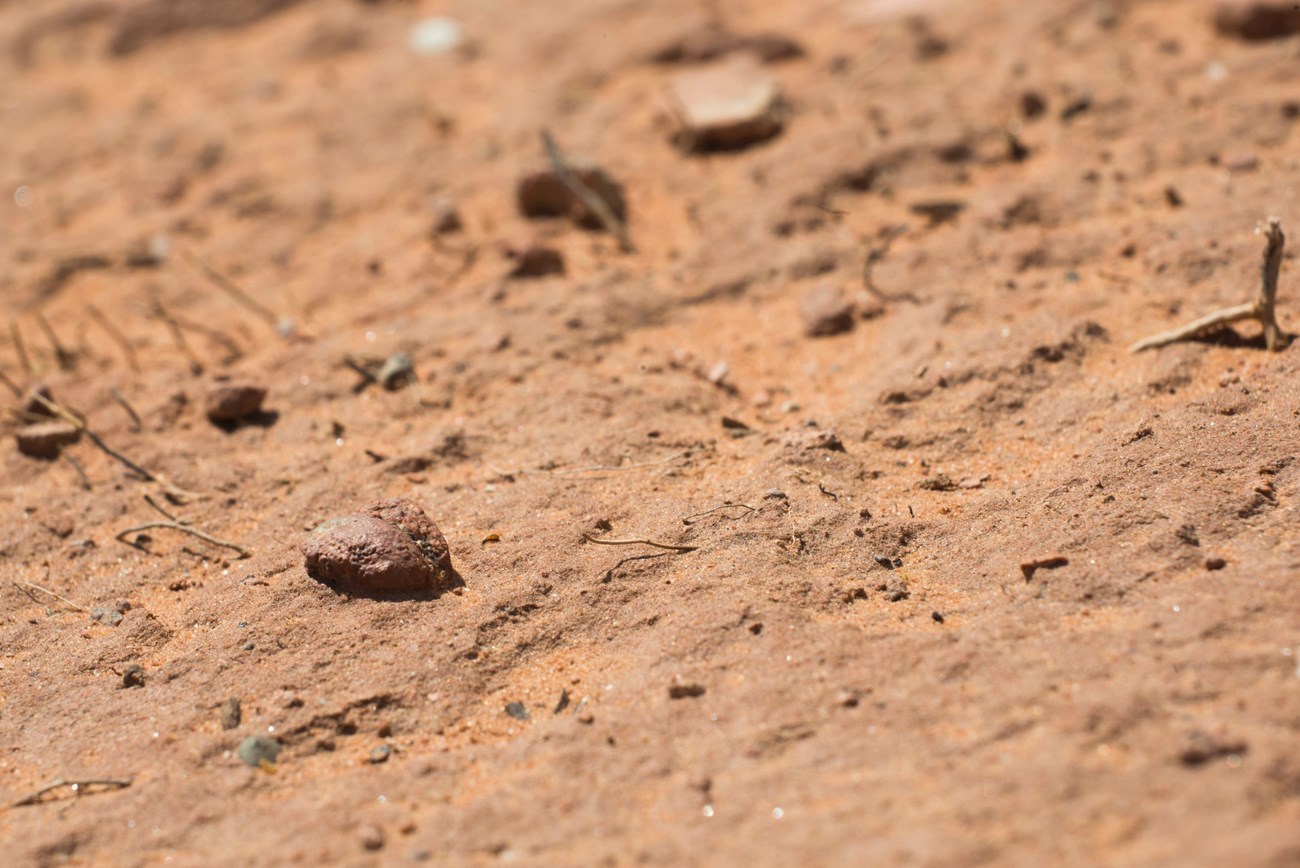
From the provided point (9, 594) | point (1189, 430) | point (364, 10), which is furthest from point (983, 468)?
point (364, 10)

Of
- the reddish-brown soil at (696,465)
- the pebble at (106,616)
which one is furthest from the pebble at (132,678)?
the pebble at (106,616)

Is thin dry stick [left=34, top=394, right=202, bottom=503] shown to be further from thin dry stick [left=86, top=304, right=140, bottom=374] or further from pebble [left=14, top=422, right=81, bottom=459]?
thin dry stick [left=86, top=304, right=140, bottom=374]

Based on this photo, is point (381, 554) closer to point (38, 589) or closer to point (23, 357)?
point (38, 589)

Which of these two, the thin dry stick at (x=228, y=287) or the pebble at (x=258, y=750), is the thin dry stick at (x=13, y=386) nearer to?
the thin dry stick at (x=228, y=287)

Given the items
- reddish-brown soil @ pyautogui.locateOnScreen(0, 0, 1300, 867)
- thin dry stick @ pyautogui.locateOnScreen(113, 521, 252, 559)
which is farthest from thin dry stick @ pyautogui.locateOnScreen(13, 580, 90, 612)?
thin dry stick @ pyautogui.locateOnScreen(113, 521, 252, 559)

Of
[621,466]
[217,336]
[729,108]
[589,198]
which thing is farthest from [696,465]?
[729,108]

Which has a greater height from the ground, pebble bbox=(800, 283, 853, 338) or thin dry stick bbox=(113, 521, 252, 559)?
pebble bbox=(800, 283, 853, 338)

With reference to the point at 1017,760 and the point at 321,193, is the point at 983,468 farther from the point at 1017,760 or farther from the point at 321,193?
the point at 321,193
